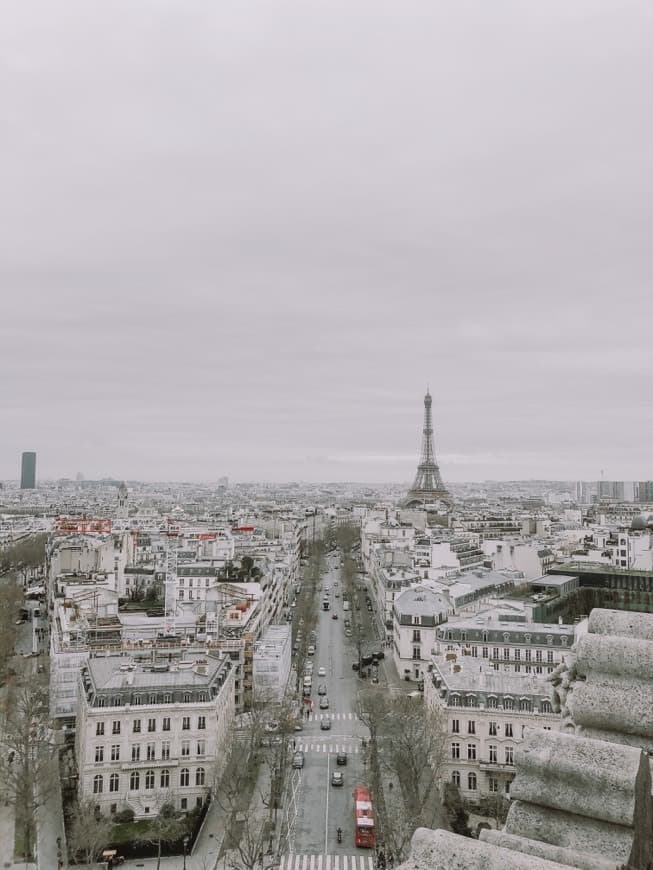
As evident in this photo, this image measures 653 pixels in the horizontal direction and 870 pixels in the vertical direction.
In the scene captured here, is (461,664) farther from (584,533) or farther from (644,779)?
(584,533)

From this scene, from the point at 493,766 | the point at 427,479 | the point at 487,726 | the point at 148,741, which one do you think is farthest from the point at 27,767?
the point at 427,479

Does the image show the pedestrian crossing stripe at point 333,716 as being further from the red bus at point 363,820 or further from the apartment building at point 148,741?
the red bus at point 363,820

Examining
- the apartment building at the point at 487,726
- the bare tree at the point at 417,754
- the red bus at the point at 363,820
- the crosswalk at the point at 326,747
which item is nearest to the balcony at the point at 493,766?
the apartment building at the point at 487,726

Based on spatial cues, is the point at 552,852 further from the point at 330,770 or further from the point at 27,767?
the point at 330,770

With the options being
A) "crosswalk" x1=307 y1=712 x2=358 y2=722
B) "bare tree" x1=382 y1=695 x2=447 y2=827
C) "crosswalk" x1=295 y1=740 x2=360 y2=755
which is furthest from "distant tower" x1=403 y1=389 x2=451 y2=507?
"bare tree" x1=382 y1=695 x2=447 y2=827

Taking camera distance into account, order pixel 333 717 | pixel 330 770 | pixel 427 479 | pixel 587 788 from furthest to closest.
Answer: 1. pixel 427 479
2. pixel 333 717
3. pixel 330 770
4. pixel 587 788

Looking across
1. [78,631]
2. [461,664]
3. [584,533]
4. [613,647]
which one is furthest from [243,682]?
[584,533]
